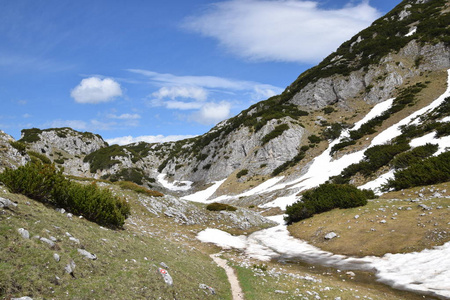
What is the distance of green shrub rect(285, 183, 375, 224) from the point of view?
86.1 feet

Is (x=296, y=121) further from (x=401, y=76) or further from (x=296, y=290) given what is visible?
(x=296, y=290)

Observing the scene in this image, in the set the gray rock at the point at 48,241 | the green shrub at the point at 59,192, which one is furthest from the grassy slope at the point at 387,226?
the gray rock at the point at 48,241

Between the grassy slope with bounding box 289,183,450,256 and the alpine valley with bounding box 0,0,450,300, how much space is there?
14 cm

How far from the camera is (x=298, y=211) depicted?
99.1 ft

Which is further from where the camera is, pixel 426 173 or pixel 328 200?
pixel 328 200

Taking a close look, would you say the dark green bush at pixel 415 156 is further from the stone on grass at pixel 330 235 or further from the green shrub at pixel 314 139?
the green shrub at pixel 314 139

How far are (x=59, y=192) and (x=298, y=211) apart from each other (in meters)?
24.9

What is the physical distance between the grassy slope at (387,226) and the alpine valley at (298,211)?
135 mm

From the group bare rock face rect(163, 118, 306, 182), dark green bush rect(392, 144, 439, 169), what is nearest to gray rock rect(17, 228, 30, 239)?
dark green bush rect(392, 144, 439, 169)

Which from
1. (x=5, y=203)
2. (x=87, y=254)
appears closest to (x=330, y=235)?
(x=87, y=254)

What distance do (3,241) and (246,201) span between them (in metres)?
51.1

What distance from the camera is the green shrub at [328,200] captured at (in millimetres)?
26234

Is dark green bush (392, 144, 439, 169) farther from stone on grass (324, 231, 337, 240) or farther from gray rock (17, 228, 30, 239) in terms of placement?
gray rock (17, 228, 30, 239)

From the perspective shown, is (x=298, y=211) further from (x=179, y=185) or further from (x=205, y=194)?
(x=179, y=185)
